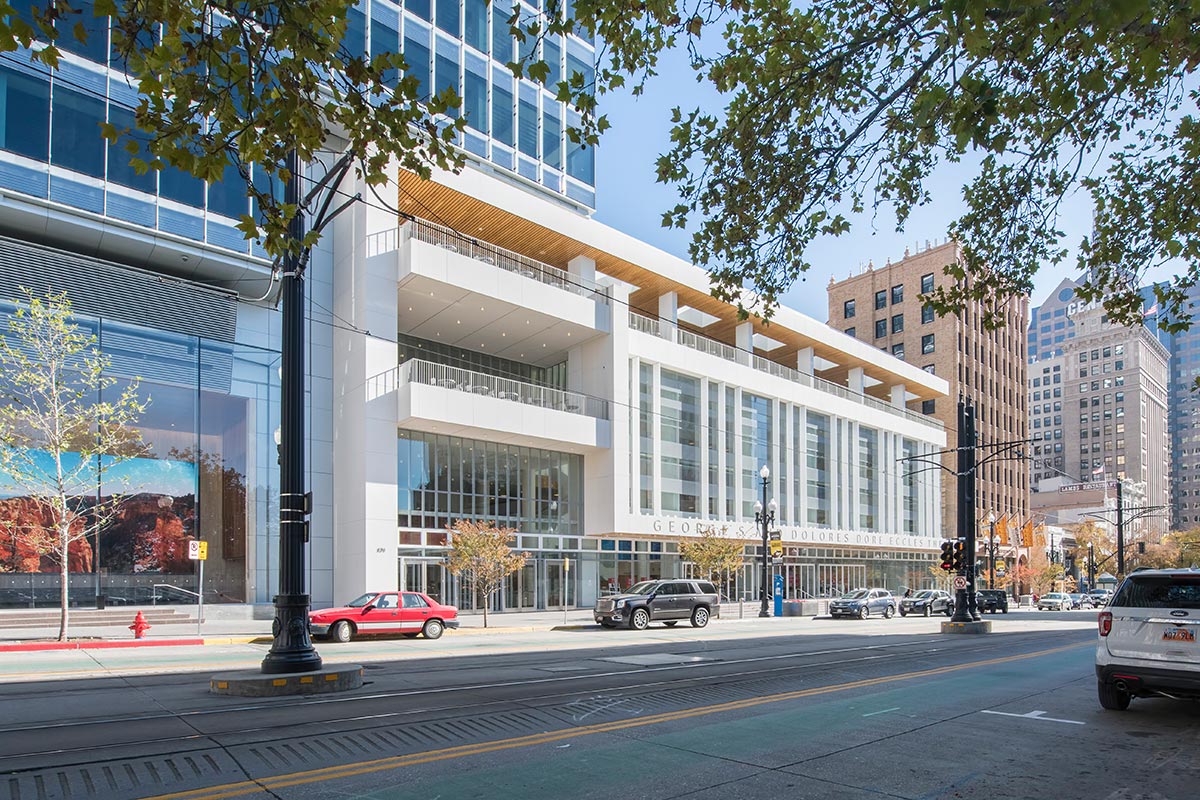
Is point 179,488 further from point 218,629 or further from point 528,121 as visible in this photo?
point 528,121

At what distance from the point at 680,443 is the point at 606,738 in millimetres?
38285

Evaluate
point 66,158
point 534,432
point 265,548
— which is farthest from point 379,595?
point 66,158

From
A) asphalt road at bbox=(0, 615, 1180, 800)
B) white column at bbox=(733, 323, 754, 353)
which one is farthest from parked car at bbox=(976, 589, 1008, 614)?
asphalt road at bbox=(0, 615, 1180, 800)

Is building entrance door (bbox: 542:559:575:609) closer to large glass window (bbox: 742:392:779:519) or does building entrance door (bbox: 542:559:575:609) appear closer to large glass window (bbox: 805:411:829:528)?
large glass window (bbox: 742:392:779:519)

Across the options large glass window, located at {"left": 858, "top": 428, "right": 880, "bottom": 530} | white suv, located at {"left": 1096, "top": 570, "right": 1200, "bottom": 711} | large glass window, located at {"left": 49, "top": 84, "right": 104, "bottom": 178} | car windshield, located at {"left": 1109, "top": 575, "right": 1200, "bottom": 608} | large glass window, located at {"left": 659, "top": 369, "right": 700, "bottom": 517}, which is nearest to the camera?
white suv, located at {"left": 1096, "top": 570, "right": 1200, "bottom": 711}

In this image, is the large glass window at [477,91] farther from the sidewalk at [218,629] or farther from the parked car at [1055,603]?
the parked car at [1055,603]

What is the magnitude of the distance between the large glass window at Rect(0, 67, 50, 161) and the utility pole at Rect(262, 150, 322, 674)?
18.1 metres

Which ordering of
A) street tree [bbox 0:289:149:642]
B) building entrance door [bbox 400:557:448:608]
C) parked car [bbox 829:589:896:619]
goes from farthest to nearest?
1. parked car [bbox 829:589:896:619]
2. building entrance door [bbox 400:557:448:608]
3. street tree [bbox 0:289:149:642]

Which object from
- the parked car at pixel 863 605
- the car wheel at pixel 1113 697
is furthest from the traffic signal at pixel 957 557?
the car wheel at pixel 1113 697

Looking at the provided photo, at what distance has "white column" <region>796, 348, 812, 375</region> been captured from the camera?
5906cm

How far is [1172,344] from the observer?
162500 millimetres

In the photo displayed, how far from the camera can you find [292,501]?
1336 cm

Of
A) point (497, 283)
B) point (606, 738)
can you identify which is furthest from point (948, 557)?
point (606, 738)

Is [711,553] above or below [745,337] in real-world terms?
below
